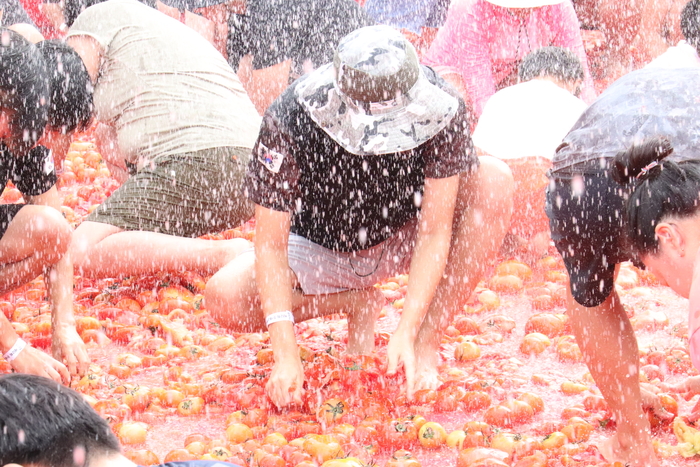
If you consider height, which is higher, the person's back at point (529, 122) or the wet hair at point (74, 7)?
the wet hair at point (74, 7)

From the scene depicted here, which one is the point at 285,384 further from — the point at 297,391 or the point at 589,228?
the point at 589,228

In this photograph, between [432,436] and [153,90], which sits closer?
[432,436]

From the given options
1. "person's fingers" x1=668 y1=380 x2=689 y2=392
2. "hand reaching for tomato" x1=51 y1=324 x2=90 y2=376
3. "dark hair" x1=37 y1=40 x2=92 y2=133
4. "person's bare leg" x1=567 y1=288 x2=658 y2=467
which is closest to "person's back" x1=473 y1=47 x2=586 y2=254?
"person's fingers" x1=668 y1=380 x2=689 y2=392

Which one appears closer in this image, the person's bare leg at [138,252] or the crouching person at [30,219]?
the crouching person at [30,219]

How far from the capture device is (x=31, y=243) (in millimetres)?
3154

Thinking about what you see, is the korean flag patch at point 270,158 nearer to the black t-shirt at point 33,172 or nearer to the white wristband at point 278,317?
the white wristband at point 278,317

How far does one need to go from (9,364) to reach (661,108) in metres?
2.38

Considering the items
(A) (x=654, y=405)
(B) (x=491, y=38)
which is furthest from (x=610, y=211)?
(B) (x=491, y=38)

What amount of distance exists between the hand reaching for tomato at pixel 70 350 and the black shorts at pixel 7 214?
44 cm

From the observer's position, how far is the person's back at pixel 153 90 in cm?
402

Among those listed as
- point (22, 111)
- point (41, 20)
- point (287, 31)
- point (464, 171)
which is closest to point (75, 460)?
point (22, 111)

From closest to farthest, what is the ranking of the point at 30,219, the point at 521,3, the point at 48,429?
the point at 48,429 < the point at 30,219 < the point at 521,3

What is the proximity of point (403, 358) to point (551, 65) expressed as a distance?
8.07ft

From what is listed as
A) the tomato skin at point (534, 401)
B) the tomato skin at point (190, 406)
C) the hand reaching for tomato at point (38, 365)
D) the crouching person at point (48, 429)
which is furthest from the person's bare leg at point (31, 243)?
the tomato skin at point (534, 401)
